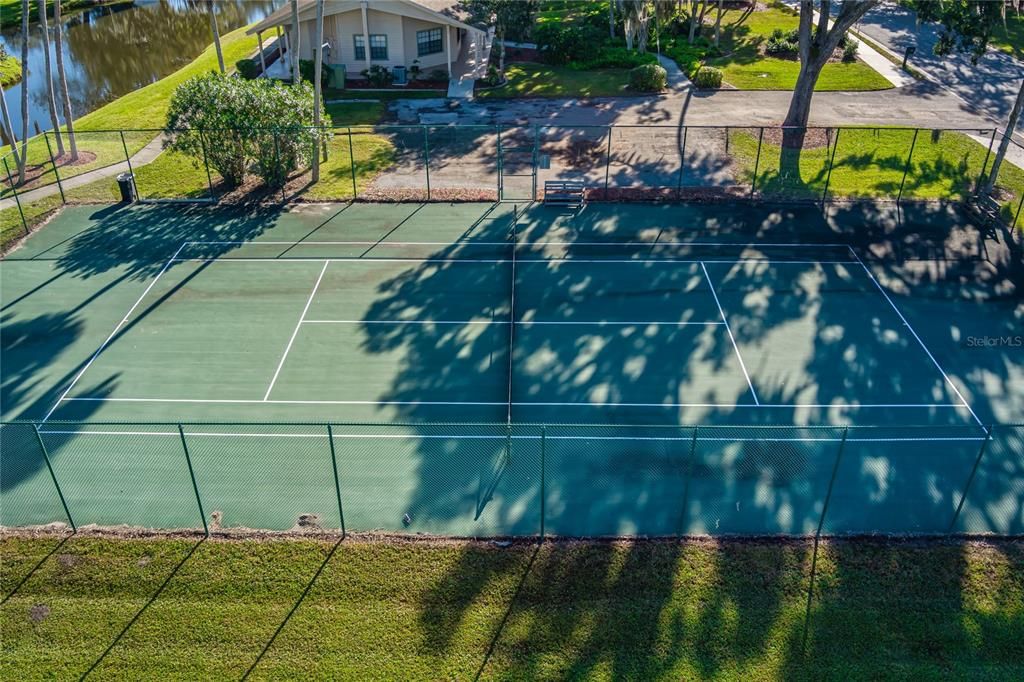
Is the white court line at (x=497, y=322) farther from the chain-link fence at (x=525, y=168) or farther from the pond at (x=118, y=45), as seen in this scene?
the pond at (x=118, y=45)

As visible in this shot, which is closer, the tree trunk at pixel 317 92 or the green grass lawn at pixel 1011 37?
the tree trunk at pixel 317 92

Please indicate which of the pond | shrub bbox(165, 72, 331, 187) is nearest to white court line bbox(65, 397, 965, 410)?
shrub bbox(165, 72, 331, 187)

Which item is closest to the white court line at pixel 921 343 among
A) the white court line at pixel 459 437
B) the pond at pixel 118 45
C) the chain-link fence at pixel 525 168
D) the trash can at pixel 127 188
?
the white court line at pixel 459 437

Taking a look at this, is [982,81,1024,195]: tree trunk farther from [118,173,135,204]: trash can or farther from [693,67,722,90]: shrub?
[118,173,135,204]: trash can

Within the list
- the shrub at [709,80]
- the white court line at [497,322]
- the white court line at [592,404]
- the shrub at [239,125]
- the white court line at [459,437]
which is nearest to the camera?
the white court line at [459,437]

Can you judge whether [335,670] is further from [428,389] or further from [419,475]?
[428,389]

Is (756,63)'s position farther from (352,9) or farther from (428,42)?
(352,9)
